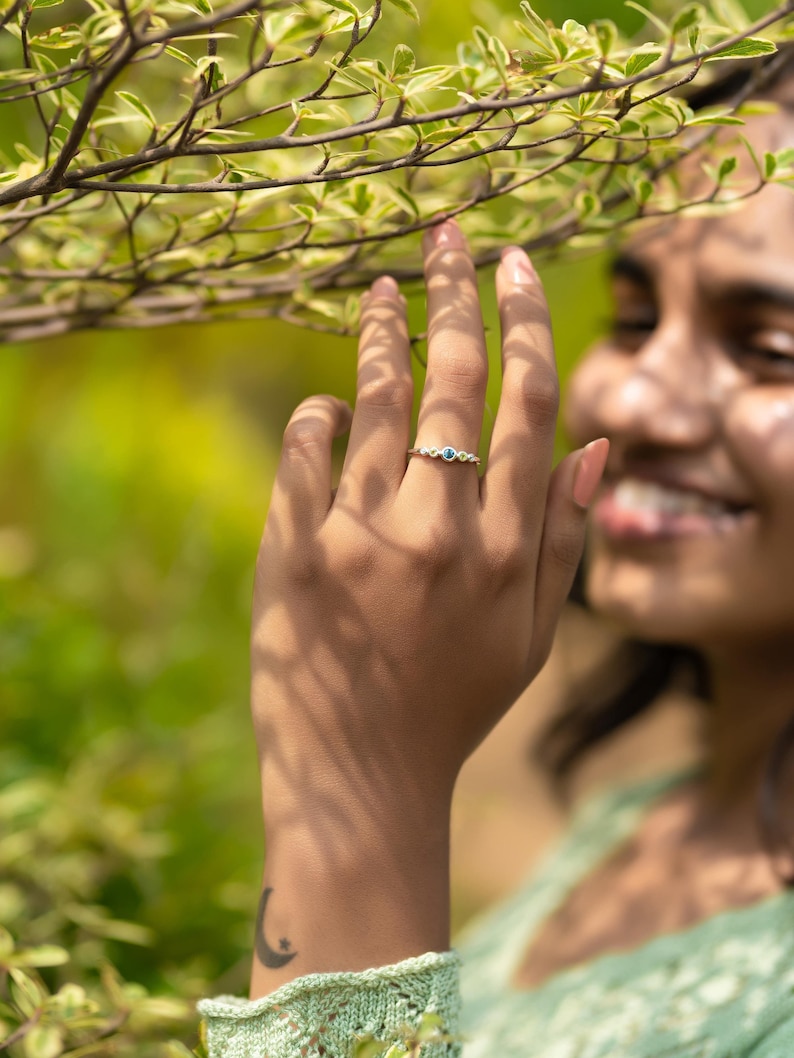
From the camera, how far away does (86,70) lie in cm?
46

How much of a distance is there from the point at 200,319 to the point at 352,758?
331 millimetres

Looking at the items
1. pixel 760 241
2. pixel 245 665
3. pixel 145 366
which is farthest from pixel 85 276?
pixel 145 366

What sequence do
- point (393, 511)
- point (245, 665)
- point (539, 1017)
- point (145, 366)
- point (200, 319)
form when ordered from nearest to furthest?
point (393, 511) → point (200, 319) → point (539, 1017) → point (245, 665) → point (145, 366)

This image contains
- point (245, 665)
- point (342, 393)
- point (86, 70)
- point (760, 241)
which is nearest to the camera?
point (86, 70)

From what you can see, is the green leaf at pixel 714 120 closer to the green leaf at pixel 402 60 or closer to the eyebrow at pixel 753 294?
the green leaf at pixel 402 60

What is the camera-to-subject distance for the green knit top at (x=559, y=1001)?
1.89 ft

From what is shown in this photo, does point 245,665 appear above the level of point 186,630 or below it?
below

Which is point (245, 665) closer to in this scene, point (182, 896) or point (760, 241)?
point (182, 896)

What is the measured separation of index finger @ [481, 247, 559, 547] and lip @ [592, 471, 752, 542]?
0.37 meters

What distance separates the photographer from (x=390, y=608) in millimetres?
583

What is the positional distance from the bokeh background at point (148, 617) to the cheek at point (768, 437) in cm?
22

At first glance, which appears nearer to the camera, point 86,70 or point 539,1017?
point 86,70

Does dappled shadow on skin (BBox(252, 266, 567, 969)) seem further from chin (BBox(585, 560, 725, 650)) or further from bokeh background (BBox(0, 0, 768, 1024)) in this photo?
chin (BBox(585, 560, 725, 650))

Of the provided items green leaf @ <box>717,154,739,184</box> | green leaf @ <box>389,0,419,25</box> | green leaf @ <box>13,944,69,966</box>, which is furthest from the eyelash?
green leaf @ <box>13,944,69,966</box>
